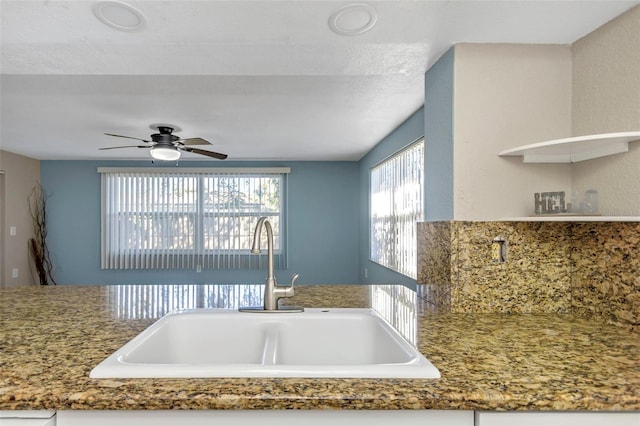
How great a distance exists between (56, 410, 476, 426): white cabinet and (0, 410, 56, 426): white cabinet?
3cm

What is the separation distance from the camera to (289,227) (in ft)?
19.0

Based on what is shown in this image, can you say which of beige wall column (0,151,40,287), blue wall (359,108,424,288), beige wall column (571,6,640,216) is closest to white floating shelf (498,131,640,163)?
beige wall column (571,6,640,216)

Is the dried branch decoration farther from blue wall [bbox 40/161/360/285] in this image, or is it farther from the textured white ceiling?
the textured white ceiling

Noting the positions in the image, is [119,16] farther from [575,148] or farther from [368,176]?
[368,176]

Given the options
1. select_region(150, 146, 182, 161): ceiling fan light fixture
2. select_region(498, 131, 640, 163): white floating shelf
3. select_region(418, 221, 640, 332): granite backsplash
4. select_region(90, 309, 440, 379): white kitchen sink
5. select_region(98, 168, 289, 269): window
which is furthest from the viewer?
select_region(98, 168, 289, 269): window

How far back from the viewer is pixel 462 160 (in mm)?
1511

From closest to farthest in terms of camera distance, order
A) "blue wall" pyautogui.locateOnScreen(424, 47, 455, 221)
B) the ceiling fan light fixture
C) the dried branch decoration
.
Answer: "blue wall" pyautogui.locateOnScreen(424, 47, 455, 221), the ceiling fan light fixture, the dried branch decoration

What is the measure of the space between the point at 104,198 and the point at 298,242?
3102 mm

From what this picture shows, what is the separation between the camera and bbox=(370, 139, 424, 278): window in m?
3.27

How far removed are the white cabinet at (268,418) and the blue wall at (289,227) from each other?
4914 mm

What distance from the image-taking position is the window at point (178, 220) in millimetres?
5684

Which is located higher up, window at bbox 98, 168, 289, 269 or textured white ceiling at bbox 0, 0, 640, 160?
textured white ceiling at bbox 0, 0, 640, 160

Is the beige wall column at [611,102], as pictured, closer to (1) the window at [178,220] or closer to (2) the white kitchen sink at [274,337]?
(2) the white kitchen sink at [274,337]

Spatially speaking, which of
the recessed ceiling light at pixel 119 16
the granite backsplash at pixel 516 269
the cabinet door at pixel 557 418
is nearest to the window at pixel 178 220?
the recessed ceiling light at pixel 119 16
